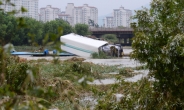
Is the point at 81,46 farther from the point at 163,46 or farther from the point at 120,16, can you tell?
the point at 120,16

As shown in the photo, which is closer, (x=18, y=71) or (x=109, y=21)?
(x=18, y=71)

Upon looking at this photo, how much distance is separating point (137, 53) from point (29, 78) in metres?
3.33

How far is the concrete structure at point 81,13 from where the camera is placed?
112 m

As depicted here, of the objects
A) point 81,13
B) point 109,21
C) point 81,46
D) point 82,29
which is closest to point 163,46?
point 81,46

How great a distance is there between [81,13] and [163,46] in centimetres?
11005

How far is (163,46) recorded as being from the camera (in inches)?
165

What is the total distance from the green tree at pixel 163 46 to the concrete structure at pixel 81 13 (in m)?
Answer: 106

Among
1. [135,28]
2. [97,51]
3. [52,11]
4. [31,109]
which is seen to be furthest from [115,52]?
[52,11]

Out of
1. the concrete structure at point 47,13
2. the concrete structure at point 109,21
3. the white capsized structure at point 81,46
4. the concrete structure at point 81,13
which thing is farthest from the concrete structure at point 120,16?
the white capsized structure at point 81,46

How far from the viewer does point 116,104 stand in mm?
4473

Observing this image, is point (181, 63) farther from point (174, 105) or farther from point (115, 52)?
point (115, 52)

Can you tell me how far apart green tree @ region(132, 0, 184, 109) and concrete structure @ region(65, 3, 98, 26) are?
10634 cm

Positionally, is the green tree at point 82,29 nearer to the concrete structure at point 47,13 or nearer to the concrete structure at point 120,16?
the concrete structure at point 47,13

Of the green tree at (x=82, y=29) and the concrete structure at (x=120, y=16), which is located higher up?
the concrete structure at (x=120, y=16)
